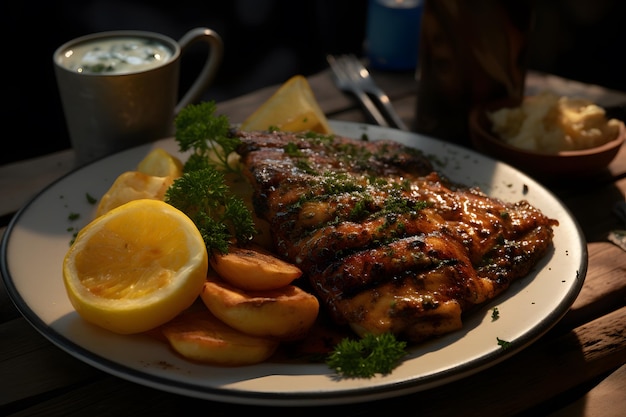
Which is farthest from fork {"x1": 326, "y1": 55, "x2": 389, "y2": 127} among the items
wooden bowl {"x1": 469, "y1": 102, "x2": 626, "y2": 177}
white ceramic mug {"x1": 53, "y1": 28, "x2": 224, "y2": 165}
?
white ceramic mug {"x1": 53, "y1": 28, "x2": 224, "y2": 165}

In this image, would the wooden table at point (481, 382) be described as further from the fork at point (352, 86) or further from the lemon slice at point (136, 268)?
the fork at point (352, 86)

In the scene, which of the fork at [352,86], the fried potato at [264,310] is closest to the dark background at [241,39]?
the fork at [352,86]

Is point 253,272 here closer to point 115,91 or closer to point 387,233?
point 387,233

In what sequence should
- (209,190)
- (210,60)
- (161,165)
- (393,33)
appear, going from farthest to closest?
(393,33) < (210,60) < (161,165) < (209,190)

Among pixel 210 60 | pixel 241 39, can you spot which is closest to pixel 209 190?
pixel 210 60

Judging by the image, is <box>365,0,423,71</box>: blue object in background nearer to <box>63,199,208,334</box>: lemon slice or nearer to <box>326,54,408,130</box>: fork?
<box>326,54,408,130</box>: fork

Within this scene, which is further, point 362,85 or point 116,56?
point 362,85

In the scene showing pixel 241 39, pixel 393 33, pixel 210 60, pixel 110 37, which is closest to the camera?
pixel 110 37
